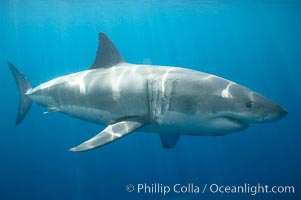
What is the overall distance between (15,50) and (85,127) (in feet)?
259

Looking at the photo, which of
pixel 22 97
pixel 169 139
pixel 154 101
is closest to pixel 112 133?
pixel 154 101

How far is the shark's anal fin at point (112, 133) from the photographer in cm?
492

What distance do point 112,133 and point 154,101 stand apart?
106 centimetres

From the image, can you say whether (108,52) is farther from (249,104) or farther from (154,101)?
(249,104)

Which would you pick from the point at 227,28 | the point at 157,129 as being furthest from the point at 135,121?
the point at 227,28

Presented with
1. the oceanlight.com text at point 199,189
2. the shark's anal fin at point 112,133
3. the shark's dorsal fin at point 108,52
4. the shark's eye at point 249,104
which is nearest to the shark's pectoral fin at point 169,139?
the shark's anal fin at point 112,133

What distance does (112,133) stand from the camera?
17.4 feet

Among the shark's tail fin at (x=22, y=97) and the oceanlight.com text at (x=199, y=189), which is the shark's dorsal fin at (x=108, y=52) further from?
the oceanlight.com text at (x=199, y=189)

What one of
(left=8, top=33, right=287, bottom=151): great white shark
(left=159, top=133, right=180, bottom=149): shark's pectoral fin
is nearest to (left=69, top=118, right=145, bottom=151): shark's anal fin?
(left=8, top=33, right=287, bottom=151): great white shark

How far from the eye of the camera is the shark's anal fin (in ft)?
16.1

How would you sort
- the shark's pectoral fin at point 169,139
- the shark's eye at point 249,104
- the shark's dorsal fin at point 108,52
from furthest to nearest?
the shark's pectoral fin at point 169,139, the shark's dorsal fin at point 108,52, the shark's eye at point 249,104

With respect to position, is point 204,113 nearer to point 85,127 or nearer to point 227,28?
point 85,127

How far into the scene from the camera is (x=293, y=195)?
21.4 metres

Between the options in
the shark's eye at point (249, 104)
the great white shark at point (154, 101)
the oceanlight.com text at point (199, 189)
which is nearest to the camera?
the shark's eye at point (249, 104)
